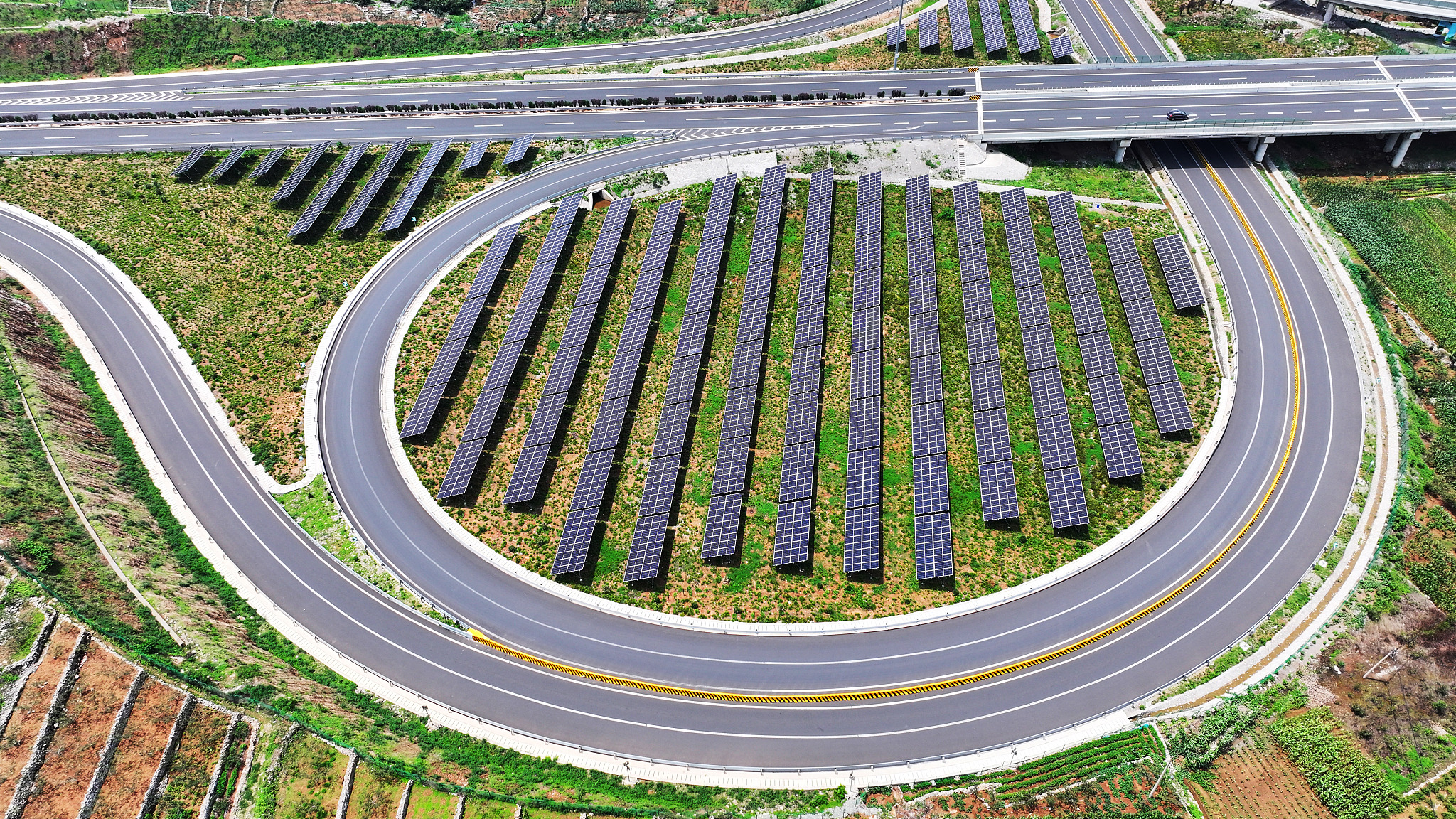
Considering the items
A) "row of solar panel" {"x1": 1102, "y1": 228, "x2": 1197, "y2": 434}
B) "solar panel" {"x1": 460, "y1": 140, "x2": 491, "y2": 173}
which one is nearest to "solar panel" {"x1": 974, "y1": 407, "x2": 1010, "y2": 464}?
"row of solar panel" {"x1": 1102, "y1": 228, "x2": 1197, "y2": 434}

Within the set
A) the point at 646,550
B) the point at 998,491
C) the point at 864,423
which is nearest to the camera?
the point at 646,550

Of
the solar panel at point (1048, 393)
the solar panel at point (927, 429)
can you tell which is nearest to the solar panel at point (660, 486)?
the solar panel at point (927, 429)

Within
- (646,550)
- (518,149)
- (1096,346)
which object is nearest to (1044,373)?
(1096,346)

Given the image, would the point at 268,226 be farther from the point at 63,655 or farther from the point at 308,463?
the point at 63,655

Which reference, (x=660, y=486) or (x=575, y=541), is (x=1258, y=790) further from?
(x=575, y=541)

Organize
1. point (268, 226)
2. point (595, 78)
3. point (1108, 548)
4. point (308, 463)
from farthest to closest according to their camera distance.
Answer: point (595, 78)
point (268, 226)
point (308, 463)
point (1108, 548)

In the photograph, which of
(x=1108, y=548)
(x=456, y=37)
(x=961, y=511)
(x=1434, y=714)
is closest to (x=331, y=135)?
(x=456, y=37)

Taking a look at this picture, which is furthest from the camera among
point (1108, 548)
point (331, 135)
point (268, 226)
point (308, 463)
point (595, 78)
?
point (595, 78)
